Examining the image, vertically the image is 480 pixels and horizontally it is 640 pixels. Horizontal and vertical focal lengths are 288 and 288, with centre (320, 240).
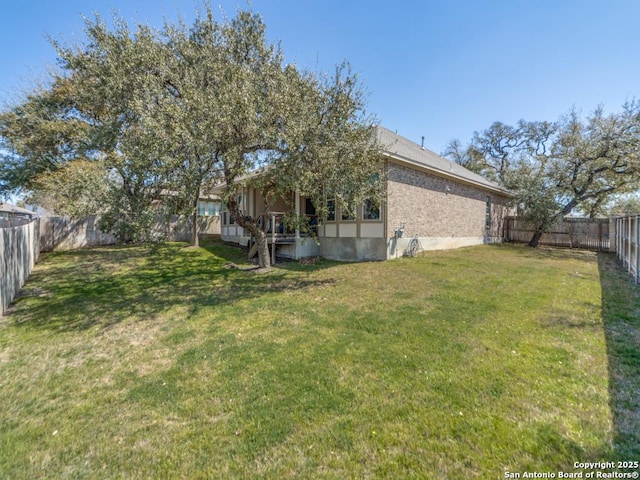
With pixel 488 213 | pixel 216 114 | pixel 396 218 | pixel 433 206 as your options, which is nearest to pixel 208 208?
pixel 396 218

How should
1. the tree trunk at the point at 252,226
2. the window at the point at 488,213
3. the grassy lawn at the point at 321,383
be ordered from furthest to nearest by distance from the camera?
the window at the point at 488,213 < the tree trunk at the point at 252,226 < the grassy lawn at the point at 321,383

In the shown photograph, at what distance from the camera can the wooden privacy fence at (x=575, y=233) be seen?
15852 millimetres

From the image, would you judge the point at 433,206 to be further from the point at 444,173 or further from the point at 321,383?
the point at 321,383

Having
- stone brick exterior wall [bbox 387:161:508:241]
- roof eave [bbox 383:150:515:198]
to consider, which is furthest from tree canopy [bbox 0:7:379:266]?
stone brick exterior wall [bbox 387:161:508:241]

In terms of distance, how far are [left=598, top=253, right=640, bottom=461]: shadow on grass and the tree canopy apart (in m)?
5.57

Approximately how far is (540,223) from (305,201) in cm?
1395

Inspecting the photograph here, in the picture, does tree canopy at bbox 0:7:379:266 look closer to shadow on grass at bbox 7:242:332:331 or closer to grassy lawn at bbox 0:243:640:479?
shadow on grass at bbox 7:242:332:331

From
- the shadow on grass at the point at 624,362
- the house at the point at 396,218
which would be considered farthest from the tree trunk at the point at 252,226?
the shadow on grass at the point at 624,362

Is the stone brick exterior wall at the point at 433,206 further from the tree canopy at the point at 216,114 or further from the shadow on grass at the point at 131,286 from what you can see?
the shadow on grass at the point at 131,286

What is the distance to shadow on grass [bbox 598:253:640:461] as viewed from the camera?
2436 mm

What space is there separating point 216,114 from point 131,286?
17.7 ft

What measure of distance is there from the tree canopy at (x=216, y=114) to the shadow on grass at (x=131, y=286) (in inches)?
76.6

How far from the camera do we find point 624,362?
12.0 feet

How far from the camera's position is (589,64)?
33.4 feet
